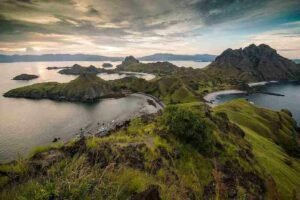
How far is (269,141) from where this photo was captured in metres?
70.6

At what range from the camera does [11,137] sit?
314ft

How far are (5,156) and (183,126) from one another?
6792cm

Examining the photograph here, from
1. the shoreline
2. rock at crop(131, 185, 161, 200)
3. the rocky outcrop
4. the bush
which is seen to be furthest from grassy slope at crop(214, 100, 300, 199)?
the rocky outcrop

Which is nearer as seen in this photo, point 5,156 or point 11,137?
point 5,156

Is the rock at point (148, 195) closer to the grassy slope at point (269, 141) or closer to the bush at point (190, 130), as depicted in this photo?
the bush at point (190, 130)

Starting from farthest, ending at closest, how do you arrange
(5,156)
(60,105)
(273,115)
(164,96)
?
(164,96) → (60,105) → (273,115) → (5,156)

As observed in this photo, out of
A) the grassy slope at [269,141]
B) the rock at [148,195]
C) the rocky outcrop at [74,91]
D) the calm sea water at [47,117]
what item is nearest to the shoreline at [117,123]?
the calm sea water at [47,117]

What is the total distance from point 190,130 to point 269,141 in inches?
1756

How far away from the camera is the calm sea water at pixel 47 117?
9112 cm

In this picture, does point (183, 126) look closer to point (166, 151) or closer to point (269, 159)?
point (166, 151)

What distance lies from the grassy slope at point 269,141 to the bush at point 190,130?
14.0m

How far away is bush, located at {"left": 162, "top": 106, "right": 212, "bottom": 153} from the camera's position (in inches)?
1527

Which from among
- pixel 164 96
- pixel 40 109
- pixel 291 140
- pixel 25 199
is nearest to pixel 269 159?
pixel 291 140

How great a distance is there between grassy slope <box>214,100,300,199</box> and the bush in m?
14.0
